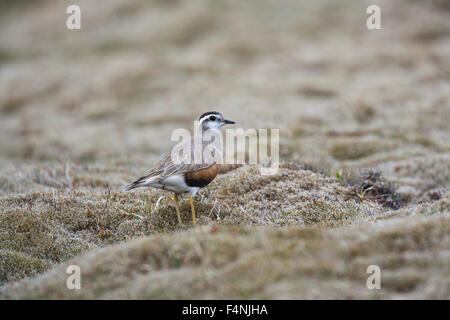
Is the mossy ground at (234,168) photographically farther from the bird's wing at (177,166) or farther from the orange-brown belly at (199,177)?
the bird's wing at (177,166)

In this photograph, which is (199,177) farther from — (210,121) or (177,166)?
(210,121)

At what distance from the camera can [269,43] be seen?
23125mm

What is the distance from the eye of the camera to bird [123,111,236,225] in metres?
8.09

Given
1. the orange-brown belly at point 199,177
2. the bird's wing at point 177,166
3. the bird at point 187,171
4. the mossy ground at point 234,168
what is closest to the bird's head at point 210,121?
the bird at point 187,171

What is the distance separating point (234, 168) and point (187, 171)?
2623 mm

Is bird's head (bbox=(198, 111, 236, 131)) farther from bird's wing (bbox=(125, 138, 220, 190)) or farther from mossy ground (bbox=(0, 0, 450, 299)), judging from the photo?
mossy ground (bbox=(0, 0, 450, 299))

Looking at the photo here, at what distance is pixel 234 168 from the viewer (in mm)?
10625

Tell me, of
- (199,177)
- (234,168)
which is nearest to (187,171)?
(199,177)

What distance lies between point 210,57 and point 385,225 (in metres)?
16.6

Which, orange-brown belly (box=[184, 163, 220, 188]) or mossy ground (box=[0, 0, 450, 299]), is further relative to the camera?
orange-brown belly (box=[184, 163, 220, 188])

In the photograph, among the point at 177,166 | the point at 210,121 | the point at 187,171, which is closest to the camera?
the point at 187,171

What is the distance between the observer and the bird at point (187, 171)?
26.5ft

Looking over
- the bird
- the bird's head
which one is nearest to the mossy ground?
the bird
